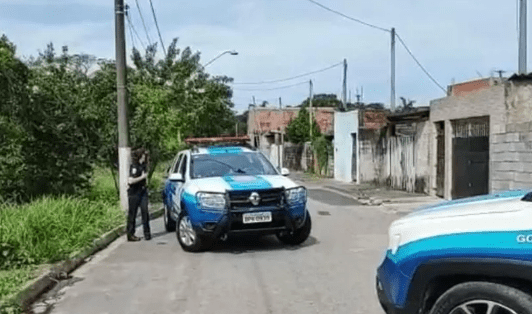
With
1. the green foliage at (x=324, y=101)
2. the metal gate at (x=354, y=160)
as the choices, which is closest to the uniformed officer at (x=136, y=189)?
the metal gate at (x=354, y=160)

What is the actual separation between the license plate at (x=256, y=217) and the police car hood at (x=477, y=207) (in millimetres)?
5705

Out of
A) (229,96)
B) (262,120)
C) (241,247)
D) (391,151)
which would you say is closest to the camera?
(241,247)

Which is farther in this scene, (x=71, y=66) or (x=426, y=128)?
(x=426, y=128)

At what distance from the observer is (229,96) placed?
40.2 meters

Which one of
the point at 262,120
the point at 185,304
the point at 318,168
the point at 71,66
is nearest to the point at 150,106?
the point at 71,66

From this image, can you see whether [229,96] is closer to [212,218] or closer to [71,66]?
[71,66]

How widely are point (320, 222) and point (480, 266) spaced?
11421 millimetres

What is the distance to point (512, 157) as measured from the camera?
48.7ft

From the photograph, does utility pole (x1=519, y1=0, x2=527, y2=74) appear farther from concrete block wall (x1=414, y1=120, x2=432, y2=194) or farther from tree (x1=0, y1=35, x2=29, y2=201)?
tree (x1=0, y1=35, x2=29, y2=201)

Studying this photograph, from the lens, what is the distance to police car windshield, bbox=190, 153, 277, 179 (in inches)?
462

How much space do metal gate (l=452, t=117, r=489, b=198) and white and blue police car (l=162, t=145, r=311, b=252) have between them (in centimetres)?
809

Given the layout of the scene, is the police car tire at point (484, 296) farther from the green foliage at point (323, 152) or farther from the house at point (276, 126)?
the house at point (276, 126)

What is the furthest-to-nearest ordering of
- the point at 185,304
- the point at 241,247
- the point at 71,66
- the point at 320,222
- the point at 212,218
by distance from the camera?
the point at 71,66 → the point at 320,222 → the point at 241,247 → the point at 212,218 → the point at 185,304

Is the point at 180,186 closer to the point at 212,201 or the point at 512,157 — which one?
the point at 212,201
